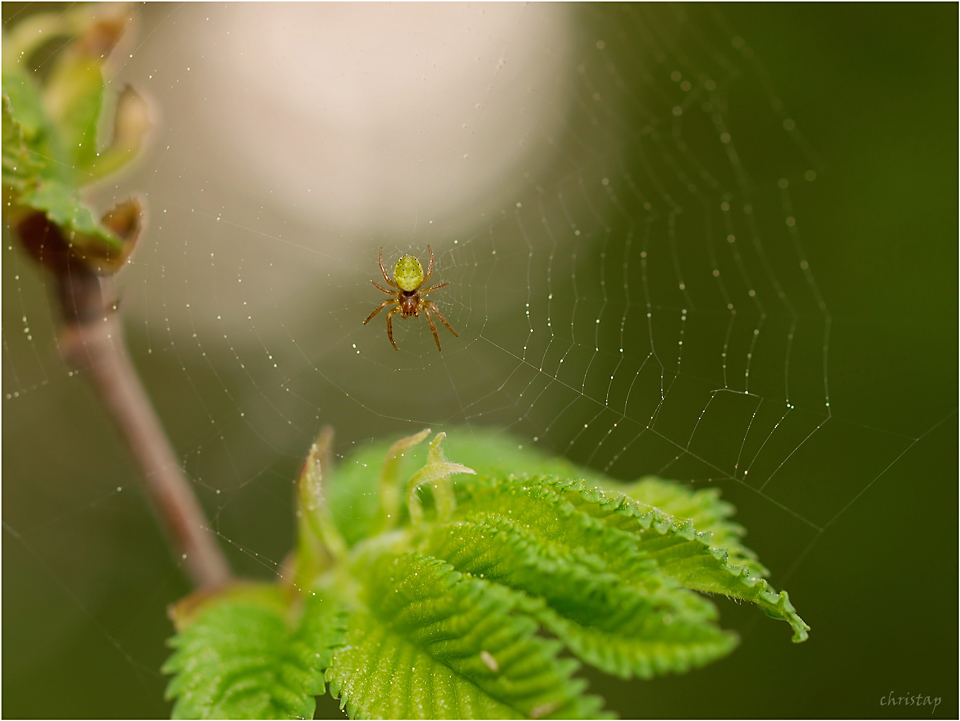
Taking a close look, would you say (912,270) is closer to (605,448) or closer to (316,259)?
(605,448)

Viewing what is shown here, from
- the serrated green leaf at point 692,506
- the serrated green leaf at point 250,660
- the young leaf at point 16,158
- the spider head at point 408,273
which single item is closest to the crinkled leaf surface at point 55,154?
the young leaf at point 16,158

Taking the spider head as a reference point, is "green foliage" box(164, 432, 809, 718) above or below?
below

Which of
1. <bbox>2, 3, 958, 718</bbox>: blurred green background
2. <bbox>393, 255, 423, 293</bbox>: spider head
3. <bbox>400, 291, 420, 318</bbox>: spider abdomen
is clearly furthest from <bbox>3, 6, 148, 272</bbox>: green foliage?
<bbox>2, 3, 958, 718</bbox>: blurred green background

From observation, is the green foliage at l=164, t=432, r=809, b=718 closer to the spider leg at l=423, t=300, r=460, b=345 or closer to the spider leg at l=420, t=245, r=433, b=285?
the spider leg at l=423, t=300, r=460, b=345

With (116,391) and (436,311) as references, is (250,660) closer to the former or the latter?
(116,391)

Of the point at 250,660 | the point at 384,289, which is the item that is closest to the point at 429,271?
the point at 384,289

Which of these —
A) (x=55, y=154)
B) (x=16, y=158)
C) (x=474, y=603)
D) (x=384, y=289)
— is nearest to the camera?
(x=474, y=603)
